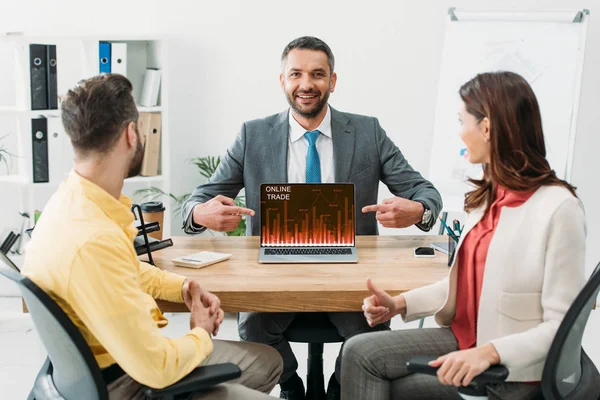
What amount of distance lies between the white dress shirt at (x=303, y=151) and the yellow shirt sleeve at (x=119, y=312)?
1438 millimetres

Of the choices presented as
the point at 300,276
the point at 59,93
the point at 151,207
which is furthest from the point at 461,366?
the point at 59,93

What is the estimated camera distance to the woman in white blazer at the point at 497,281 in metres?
1.82

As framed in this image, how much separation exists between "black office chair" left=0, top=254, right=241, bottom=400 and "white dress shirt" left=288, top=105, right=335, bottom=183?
4.64 ft

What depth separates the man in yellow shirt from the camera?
1.67m

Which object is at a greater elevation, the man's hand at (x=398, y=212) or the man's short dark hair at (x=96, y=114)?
the man's short dark hair at (x=96, y=114)

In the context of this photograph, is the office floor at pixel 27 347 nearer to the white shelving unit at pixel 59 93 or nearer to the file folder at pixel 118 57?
the white shelving unit at pixel 59 93

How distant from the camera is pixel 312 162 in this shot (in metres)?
3.10

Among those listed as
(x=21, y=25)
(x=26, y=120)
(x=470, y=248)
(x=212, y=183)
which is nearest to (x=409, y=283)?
(x=470, y=248)

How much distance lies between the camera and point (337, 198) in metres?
2.59

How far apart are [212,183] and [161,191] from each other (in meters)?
1.47

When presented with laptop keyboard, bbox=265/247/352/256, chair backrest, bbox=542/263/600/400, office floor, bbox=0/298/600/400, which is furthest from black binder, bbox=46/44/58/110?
chair backrest, bbox=542/263/600/400

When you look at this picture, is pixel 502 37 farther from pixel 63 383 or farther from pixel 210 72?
pixel 63 383

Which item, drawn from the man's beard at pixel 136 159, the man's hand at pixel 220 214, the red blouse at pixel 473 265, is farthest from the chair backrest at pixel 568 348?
the man's hand at pixel 220 214

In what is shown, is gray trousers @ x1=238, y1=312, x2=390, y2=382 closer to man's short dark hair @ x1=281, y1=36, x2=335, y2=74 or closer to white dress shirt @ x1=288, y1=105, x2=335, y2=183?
white dress shirt @ x1=288, y1=105, x2=335, y2=183
